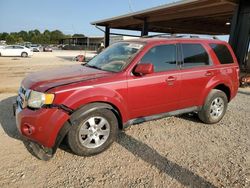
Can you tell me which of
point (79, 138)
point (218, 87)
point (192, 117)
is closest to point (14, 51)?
point (192, 117)

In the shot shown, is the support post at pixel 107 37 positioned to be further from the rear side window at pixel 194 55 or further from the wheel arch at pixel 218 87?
the rear side window at pixel 194 55

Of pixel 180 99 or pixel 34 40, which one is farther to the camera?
pixel 34 40

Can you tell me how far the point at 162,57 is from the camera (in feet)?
13.3

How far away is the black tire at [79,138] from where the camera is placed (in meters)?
3.21

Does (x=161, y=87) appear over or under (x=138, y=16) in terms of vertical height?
under

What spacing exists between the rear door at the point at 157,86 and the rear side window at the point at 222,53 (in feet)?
3.90

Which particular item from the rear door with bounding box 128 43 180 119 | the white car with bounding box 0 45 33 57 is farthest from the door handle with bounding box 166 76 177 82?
the white car with bounding box 0 45 33 57

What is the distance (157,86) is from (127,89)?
0.62 meters

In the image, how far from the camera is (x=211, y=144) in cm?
397

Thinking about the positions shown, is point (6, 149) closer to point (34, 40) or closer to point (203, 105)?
point (203, 105)

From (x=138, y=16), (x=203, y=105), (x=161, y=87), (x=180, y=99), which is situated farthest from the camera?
(x=138, y=16)

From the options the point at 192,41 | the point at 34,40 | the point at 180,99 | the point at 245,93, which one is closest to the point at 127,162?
the point at 180,99

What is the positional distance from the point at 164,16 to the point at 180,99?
1073cm

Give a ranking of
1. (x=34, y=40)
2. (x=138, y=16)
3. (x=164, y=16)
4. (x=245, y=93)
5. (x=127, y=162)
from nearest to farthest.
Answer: (x=127, y=162) → (x=245, y=93) → (x=164, y=16) → (x=138, y=16) → (x=34, y=40)
